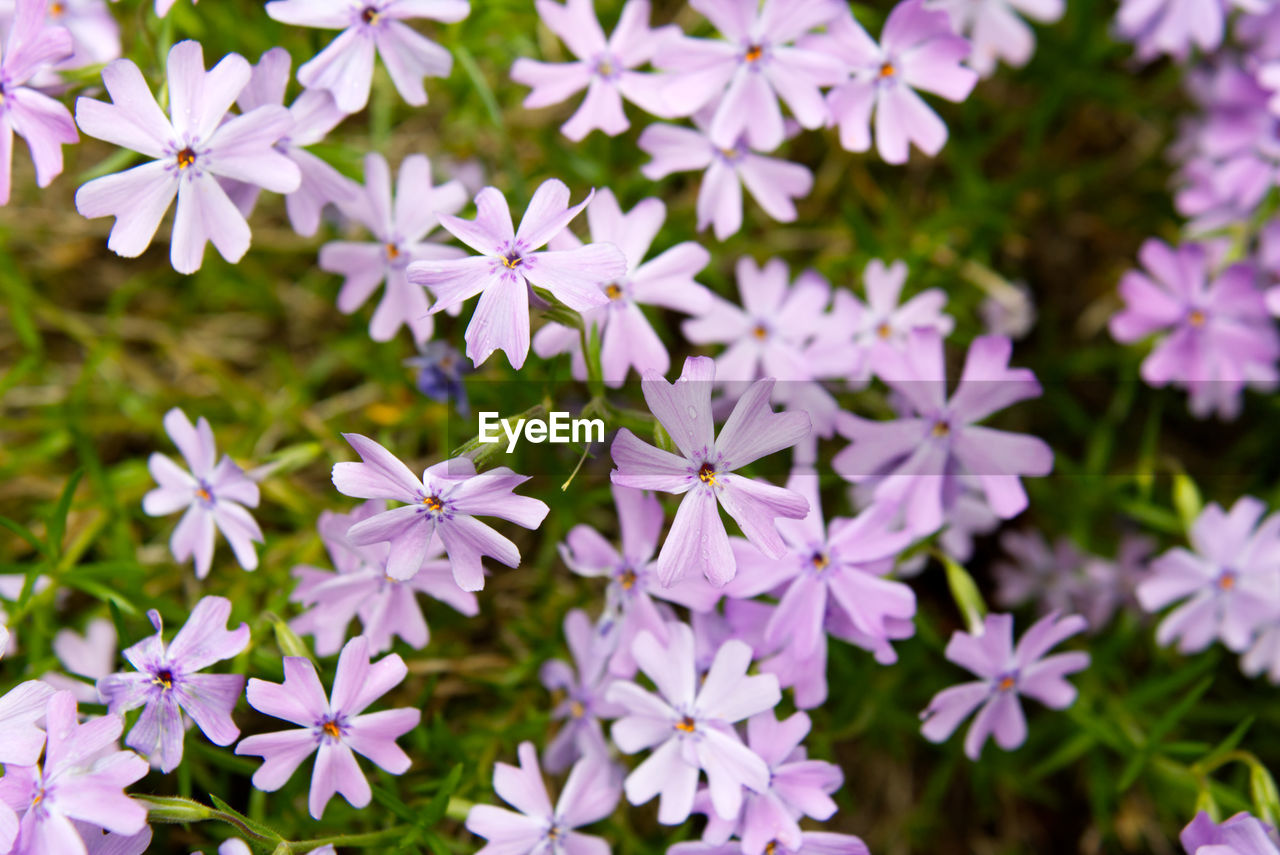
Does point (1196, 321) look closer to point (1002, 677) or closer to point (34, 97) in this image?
point (1002, 677)

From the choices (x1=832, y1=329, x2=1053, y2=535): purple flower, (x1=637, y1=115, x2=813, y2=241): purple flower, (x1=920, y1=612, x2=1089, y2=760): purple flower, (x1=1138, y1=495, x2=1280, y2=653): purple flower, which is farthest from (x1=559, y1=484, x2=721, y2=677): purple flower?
(x1=1138, y1=495, x2=1280, y2=653): purple flower

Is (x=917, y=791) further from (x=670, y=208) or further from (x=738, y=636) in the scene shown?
(x=670, y=208)

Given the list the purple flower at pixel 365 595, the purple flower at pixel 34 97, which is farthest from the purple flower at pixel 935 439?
the purple flower at pixel 34 97

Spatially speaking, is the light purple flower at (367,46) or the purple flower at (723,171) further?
the purple flower at (723,171)

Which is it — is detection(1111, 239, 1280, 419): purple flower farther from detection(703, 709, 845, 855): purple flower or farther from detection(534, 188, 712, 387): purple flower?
detection(703, 709, 845, 855): purple flower

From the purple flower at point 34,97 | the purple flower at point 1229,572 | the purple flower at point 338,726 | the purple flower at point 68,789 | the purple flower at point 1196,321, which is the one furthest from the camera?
the purple flower at point 1196,321

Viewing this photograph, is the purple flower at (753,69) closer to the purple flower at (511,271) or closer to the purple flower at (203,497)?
the purple flower at (511,271)
